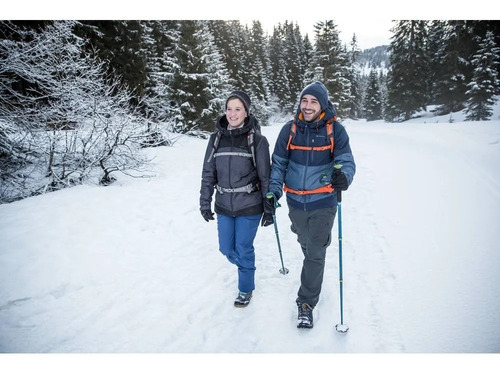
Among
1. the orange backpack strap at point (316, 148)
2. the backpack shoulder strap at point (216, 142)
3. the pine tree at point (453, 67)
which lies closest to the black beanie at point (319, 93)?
the orange backpack strap at point (316, 148)

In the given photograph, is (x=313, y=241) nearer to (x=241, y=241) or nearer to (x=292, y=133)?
(x=241, y=241)

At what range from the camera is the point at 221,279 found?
13.8 ft

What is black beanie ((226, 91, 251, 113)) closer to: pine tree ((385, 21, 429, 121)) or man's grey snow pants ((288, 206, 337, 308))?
man's grey snow pants ((288, 206, 337, 308))

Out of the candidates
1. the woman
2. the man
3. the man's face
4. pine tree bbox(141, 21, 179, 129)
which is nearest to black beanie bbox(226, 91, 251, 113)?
the woman

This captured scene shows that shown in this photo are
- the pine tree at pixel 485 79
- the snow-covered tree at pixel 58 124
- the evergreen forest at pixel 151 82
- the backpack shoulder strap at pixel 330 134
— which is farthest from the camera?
the pine tree at pixel 485 79

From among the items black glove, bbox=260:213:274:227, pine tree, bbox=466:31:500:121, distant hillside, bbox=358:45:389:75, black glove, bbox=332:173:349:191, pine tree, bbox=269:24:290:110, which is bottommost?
black glove, bbox=260:213:274:227

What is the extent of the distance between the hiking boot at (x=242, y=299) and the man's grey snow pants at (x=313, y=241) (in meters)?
0.68

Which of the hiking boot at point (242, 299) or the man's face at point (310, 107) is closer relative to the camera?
the man's face at point (310, 107)

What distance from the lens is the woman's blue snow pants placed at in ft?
11.3

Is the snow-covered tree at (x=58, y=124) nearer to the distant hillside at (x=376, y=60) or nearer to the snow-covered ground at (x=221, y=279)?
the snow-covered ground at (x=221, y=279)

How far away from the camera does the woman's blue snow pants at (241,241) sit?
3.44m

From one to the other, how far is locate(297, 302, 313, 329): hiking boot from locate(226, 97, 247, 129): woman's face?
230 centimetres

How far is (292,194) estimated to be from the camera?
10.7 feet

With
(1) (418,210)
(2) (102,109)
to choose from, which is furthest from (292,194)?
(2) (102,109)
